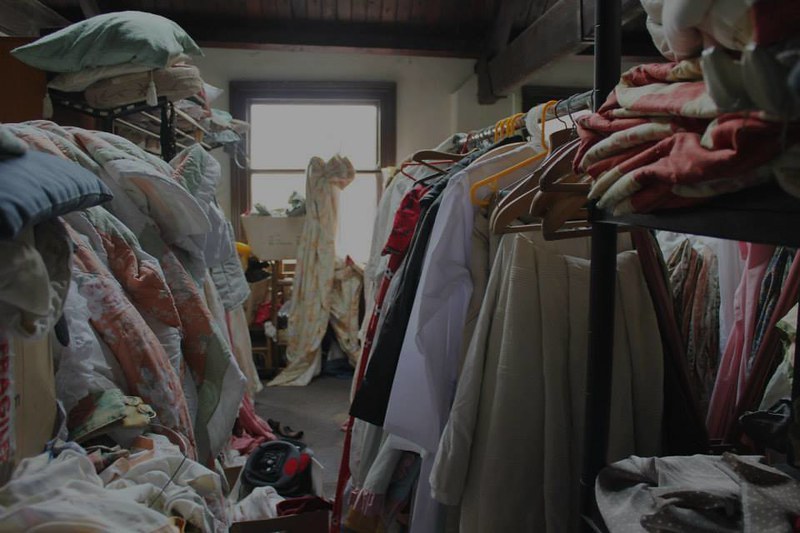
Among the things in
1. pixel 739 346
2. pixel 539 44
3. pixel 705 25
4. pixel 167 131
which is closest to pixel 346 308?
pixel 539 44

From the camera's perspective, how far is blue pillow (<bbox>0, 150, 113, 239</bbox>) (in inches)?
19.0

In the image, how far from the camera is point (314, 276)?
4.49 meters

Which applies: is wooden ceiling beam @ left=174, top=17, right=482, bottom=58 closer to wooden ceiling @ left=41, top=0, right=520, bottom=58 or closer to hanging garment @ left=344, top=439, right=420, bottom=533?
wooden ceiling @ left=41, top=0, right=520, bottom=58

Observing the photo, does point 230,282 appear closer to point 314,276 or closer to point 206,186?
point 206,186

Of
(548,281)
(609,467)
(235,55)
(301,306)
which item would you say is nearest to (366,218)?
(301,306)

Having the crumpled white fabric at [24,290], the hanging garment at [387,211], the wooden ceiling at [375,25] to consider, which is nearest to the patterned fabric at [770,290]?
the crumpled white fabric at [24,290]

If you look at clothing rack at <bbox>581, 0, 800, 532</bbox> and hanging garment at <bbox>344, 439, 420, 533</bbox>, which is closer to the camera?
clothing rack at <bbox>581, 0, 800, 532</bbox>

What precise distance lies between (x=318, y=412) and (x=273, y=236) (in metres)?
1.42

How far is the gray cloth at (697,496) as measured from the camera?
Answer: 655mm

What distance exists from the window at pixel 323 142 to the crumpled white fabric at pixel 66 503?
13.7 feet

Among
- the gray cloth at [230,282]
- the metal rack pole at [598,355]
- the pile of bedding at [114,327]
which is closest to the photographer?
the pile of bedding at [114,327]

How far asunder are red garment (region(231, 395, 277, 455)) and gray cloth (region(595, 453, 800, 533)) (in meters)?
2.24

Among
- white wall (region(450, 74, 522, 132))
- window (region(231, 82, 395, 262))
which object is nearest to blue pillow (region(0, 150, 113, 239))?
window (region(231, 82, 395, 262))

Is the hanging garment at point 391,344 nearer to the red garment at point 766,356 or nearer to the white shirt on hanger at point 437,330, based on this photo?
the white shirt on hanger at point 437,330
